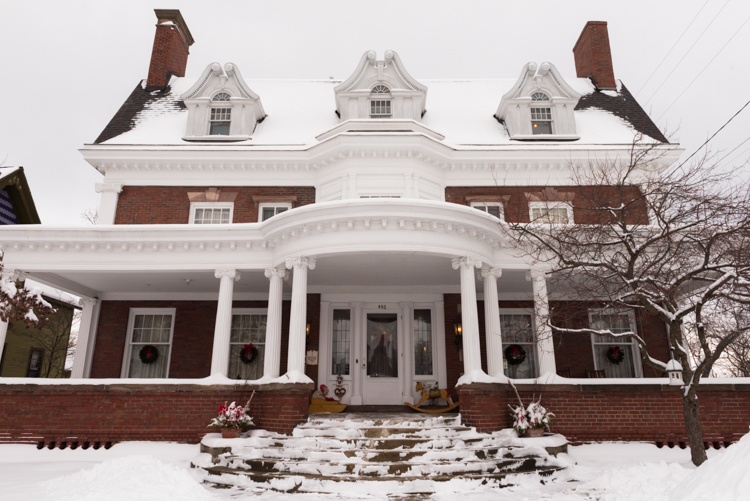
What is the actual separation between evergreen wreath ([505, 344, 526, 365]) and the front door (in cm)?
299

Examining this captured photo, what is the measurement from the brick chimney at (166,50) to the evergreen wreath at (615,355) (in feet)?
56.3

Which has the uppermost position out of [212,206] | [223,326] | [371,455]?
[212,206]

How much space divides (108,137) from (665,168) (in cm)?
1647

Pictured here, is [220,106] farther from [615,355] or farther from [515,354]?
[615,355]

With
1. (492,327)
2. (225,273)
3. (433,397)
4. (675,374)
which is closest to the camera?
(675,374)

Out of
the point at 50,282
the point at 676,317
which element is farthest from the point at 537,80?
the point at 50,282

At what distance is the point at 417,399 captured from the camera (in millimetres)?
13219

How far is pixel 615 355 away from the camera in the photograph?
45.4 ft

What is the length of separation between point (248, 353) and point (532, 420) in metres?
7.79

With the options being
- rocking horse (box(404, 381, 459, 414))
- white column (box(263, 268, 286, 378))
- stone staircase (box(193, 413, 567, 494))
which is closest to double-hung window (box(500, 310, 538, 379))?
rocking horse (box(404, 381, 459, 414))

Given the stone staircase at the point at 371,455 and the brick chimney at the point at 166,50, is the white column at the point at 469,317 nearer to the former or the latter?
the stone staircase at the point at 371,455

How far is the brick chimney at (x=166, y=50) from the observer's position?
59.8 ft

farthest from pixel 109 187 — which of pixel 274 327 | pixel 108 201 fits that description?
pixel 274 327

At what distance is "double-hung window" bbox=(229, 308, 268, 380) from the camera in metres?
14.1
